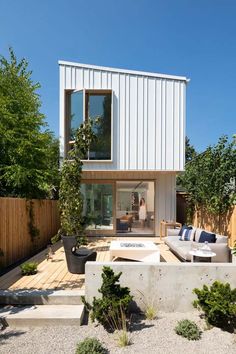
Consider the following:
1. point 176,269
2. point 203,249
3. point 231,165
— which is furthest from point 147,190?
point 176,269

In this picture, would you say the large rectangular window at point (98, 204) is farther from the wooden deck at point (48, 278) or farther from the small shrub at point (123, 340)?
the small shrub at point (123, 340)

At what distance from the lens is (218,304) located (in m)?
3.71

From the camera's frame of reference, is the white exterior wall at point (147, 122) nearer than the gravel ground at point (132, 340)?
No

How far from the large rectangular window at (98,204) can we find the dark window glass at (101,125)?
1749 millimetres

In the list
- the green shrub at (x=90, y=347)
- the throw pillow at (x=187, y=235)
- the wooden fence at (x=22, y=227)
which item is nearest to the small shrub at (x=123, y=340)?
the green shrub at (x=90, y=347)

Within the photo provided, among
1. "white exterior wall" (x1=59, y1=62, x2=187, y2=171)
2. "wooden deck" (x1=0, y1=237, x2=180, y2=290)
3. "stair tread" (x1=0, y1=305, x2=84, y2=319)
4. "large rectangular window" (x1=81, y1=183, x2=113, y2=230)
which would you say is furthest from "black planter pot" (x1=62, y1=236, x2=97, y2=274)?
"large rectangular window" (x1=81, y1=183, x2=113, y2=230)

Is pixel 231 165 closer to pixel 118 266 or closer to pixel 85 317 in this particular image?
pixel 118 266

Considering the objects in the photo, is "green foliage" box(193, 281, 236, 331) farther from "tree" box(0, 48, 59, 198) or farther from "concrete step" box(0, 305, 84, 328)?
"tree" box(0, 48, 59, 198)

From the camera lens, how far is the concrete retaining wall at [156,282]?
4277 mm

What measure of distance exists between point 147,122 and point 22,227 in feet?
19.0

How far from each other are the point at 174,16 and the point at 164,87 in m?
2.48

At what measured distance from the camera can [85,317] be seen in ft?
13.3

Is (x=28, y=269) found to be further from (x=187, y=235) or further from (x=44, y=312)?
(x=187, y=235)

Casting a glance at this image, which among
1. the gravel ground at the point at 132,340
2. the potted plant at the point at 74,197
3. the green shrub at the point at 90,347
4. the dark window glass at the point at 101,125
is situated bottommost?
the gravel ground at the point at 132,340
